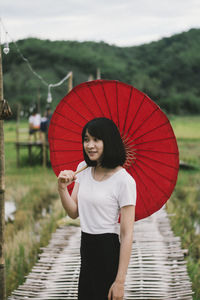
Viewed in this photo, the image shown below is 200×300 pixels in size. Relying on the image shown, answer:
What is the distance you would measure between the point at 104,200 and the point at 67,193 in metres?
0.21

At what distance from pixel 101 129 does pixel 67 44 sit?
39.4m

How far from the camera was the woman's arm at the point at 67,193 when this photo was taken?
1.61 metres

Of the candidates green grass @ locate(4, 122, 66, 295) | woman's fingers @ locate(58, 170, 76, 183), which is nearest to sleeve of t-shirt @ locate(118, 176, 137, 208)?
woman's fingers @ locate(58, 170, 76, 183)

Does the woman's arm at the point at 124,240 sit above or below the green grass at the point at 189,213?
above

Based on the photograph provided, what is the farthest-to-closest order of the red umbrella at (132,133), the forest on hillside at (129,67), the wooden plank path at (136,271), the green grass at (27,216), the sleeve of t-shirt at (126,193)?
the forest on hillside at (129,67), the green grass at (27,216), the wooden plank path at (136,271), the red umbrella at (132,133), the sleeve of t-shirt at (126,193)

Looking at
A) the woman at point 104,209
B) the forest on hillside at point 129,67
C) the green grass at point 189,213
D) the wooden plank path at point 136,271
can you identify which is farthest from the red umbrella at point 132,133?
the forest on hillside at point 129,67

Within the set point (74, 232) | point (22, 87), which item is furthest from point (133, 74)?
point (74, 232)

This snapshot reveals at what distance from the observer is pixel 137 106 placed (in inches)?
68.6

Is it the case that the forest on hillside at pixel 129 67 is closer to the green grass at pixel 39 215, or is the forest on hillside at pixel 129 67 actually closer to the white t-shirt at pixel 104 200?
the green grass at pixel 39 215

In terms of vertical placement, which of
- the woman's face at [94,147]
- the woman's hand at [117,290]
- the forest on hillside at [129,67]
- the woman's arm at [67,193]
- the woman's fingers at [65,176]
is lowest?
the woman's hand at [117,290]

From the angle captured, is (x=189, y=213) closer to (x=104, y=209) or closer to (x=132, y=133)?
(x=132, y=133)

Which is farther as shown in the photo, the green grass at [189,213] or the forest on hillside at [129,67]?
the forest on hillside at [129,67]

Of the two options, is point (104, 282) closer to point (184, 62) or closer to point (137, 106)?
point (137, 106)

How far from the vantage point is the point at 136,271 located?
301cm
